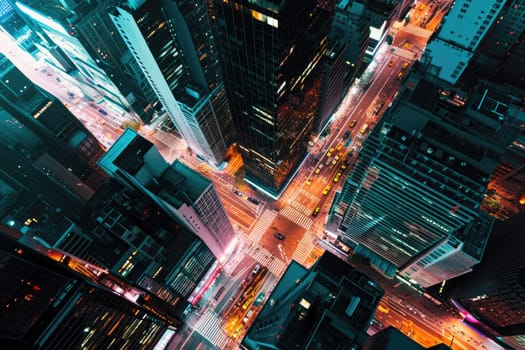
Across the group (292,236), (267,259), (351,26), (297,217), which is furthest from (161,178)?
(351,26)

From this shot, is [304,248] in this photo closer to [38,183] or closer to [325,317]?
[325,317]

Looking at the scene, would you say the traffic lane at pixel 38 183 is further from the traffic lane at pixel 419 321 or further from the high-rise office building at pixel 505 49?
the high-rise office building at pixel 505 49

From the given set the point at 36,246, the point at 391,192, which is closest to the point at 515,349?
the point at 391,192

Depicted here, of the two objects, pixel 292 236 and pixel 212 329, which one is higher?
pixel 292 236

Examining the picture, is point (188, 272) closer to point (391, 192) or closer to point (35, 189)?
point (35, 189)

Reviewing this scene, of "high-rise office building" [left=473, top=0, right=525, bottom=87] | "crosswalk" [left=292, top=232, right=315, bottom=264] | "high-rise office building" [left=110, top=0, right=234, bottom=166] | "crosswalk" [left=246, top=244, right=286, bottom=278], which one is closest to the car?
"high-rise office building" [left=473, top=0, right=525, bottom=87]

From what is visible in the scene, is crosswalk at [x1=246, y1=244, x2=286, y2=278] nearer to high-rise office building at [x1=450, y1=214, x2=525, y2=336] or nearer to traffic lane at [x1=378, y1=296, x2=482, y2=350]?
traffic lane at [x1=378, y1=296, x2=482, y2=350]

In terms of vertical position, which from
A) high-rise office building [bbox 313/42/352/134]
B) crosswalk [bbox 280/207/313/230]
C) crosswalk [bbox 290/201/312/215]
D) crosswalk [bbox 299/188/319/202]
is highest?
high-rise office building [bbox 313/42/352/134]
